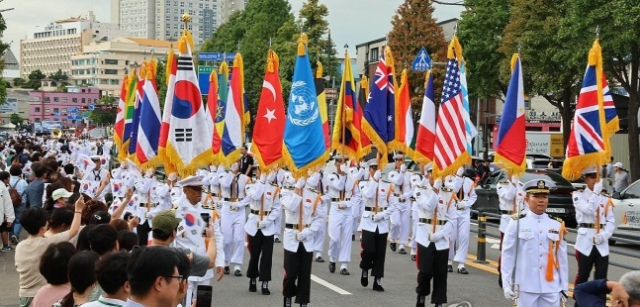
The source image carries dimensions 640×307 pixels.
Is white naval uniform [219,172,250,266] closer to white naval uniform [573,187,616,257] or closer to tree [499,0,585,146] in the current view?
white naval uniform [573,187,616,257]

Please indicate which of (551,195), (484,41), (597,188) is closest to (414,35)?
(484,41)

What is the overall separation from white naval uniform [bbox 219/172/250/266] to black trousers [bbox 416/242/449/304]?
4.56m

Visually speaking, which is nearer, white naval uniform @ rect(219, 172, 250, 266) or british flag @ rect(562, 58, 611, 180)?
british flag @ rect(562, 58, 611, 180)

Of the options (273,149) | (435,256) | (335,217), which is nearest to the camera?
(435,256)

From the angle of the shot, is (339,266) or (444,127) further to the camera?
(339,266)

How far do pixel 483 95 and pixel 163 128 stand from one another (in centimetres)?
3093

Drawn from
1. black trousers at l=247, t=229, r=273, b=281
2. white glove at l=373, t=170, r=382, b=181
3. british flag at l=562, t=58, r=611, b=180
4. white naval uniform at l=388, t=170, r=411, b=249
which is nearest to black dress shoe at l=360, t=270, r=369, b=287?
black trousers at l=247, t=229, r=273, b=281

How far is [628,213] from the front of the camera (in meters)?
19.6

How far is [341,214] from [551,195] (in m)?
8.63

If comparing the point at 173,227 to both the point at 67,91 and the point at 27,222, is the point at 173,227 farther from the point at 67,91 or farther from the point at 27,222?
the point at 67,91

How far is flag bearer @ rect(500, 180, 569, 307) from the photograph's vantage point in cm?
942

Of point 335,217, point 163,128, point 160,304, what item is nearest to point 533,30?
point 335,217

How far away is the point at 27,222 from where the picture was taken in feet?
27.6

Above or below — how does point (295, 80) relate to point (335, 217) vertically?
above
